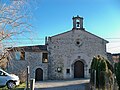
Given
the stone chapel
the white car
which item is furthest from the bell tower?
the white car

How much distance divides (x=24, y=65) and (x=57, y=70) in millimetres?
4909

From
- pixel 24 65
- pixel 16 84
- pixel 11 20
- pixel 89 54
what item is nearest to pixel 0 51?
pixel 11 20

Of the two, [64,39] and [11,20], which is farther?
[64,39]

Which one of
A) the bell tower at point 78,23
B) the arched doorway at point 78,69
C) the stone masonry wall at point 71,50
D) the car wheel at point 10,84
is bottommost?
the car wheel at point 10,84

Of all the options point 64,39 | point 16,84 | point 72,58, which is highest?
point 64,39

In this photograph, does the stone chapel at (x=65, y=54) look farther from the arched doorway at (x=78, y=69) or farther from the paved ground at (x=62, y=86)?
the paved ground at (x=62, y=86)

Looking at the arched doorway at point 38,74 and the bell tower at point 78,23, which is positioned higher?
the bell tower at point 78,23

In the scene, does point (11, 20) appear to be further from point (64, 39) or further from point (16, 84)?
point (64, 39)

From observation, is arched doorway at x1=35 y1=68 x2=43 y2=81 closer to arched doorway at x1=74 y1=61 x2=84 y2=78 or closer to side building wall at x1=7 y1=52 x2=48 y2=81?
side building wall at x1=7 y1=52 x2=48 y2=81

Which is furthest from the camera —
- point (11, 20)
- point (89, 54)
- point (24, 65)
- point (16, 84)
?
point (89, 54)

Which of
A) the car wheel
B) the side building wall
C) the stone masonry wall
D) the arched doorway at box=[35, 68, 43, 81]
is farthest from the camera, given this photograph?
the stone masonry wall

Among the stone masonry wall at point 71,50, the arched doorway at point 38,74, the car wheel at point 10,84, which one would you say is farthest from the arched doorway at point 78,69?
the car wheel at point 10,84

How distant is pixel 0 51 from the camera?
8984 millimetres

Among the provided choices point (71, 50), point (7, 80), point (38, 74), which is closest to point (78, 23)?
point (71, 50)
